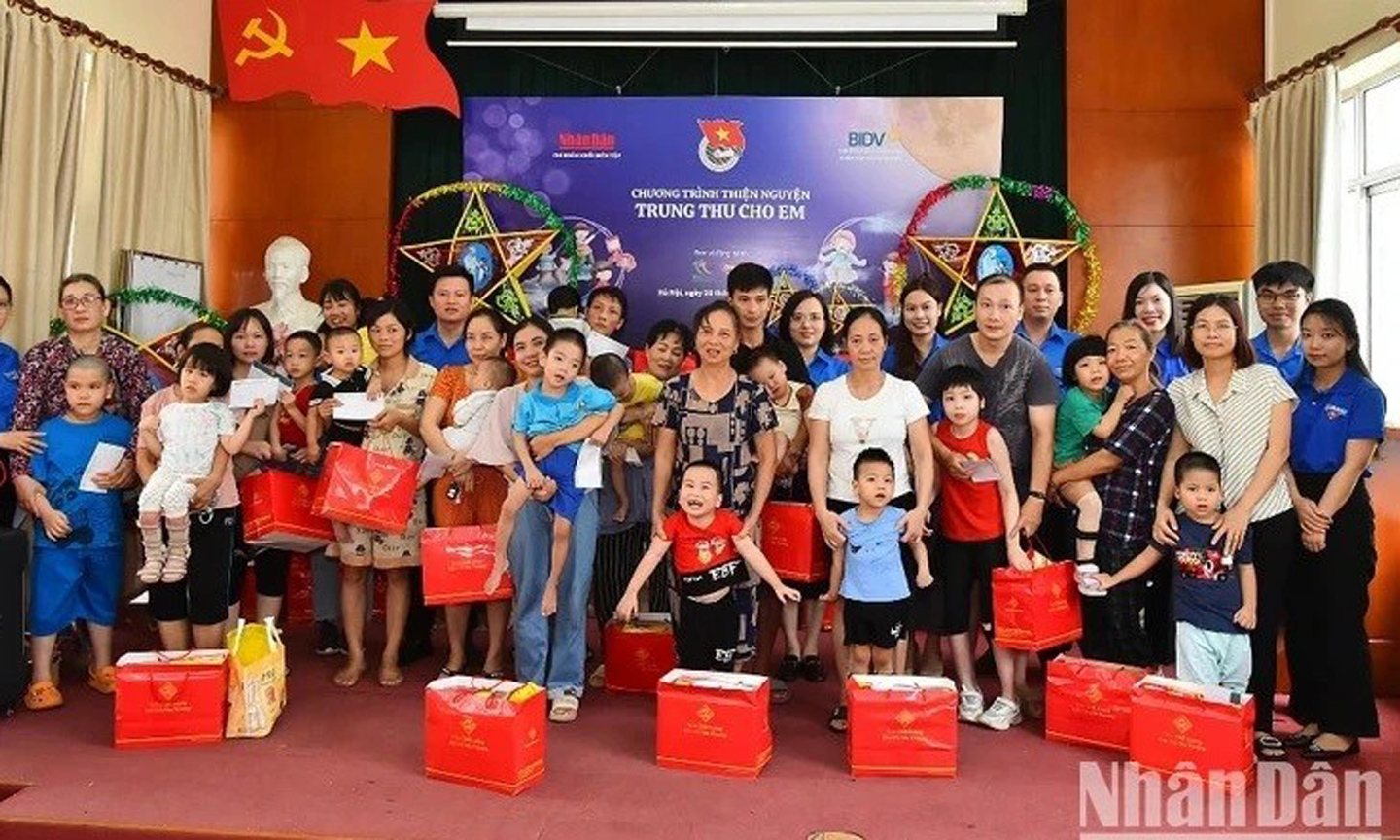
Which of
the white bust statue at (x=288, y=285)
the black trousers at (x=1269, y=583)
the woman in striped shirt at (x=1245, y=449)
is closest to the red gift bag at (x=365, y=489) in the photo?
the woman in striped shirt at (x=1245, y=449)

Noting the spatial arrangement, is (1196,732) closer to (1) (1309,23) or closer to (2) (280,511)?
(2) (280,511)

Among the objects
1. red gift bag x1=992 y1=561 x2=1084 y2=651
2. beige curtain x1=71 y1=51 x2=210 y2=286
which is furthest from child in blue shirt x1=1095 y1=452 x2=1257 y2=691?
beige curtain x1=71 y1=51 x2=210 y2=286

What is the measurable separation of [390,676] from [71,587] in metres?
1.04

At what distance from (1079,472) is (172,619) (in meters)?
2.87

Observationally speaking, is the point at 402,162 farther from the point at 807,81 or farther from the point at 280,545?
the point at 280,545

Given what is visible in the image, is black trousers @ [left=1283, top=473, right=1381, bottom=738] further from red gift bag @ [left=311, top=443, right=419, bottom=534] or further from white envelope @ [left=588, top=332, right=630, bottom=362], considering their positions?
red gift bag @ [left=311, top=443, right=419, bottom=534]

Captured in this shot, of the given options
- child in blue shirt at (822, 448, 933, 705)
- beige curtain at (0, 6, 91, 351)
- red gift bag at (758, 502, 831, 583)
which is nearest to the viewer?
child in blue shirt at (822, 448, 933, 705)

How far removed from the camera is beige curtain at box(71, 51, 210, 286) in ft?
16.7

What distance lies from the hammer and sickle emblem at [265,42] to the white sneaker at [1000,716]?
4646 mm

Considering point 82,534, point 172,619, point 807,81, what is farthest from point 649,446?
point 807,81

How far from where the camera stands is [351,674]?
137 inches

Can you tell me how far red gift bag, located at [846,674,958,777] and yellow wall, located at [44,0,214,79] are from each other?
15.9 feet

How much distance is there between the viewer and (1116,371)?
3.05m

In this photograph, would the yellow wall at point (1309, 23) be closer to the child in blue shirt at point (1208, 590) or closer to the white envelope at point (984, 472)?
the child in blue shirt at point (1208, 590)
